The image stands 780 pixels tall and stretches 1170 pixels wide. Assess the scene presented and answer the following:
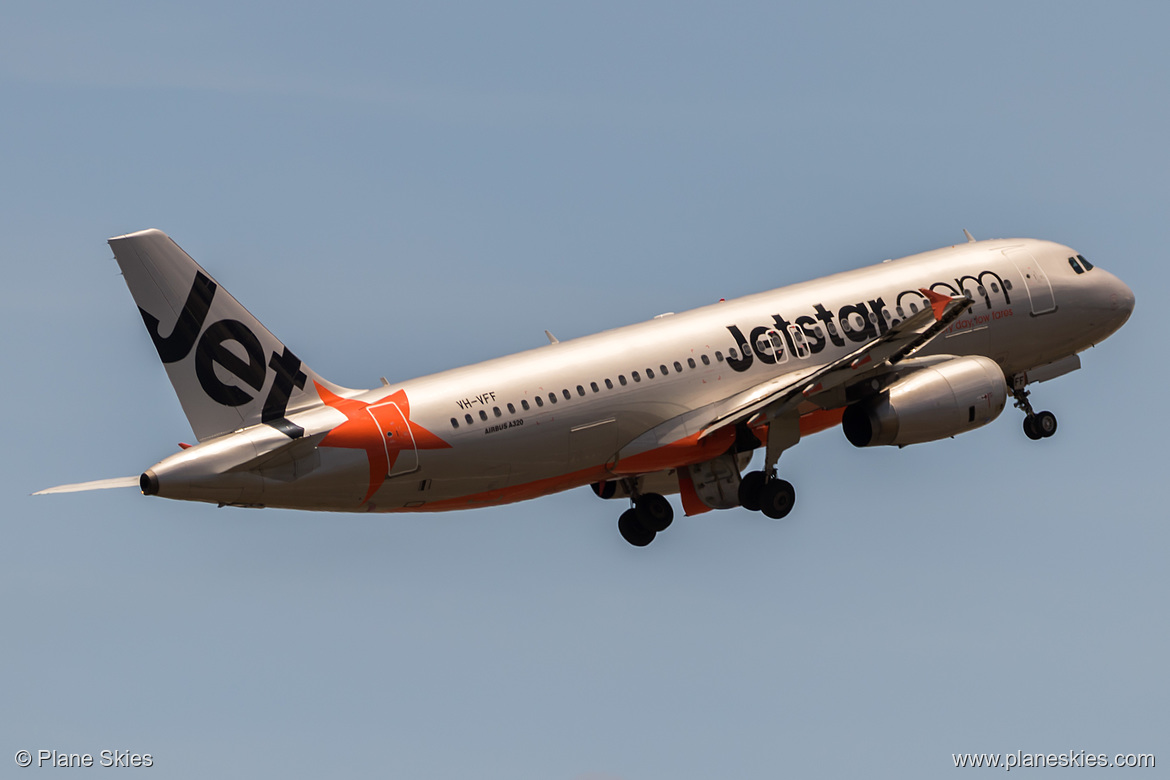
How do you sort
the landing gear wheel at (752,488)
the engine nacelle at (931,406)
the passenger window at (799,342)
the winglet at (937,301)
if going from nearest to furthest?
the winglet at (937,301) < the engine nacelle at (931,406) < the landing gear wheel at (752,488) < the passenger window at (799,342)

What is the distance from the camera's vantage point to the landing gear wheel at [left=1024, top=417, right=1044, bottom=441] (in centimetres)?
6031

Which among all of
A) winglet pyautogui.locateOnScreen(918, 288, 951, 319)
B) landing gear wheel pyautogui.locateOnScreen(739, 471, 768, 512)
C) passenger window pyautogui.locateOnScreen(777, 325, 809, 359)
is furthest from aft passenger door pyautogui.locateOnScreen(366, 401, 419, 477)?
winglet pyautogui.locateOnScreen(918, 288, 951, 319)

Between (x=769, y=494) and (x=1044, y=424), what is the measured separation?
11281mm

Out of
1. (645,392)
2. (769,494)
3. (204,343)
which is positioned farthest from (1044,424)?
(204,343)

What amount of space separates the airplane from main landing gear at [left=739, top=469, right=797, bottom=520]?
48 millimetres

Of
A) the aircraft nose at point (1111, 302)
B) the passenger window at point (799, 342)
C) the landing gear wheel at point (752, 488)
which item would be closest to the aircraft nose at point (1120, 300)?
the aircraft nose at point (1111, 302)

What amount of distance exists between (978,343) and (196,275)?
2237 cm

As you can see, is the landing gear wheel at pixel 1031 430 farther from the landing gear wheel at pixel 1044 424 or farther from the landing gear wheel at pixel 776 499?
the landing gear wheel at pixel 776 499

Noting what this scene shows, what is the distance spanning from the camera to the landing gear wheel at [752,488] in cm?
5369

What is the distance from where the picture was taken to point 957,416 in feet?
174

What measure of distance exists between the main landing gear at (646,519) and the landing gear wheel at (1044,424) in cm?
1162

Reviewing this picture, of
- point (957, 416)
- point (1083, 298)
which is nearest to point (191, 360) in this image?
point (957, 416)

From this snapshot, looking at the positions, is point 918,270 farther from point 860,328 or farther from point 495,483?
point 495,483

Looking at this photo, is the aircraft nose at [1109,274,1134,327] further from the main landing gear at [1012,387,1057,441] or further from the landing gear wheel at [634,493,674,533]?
the landing gear wheel at [634,493,674,533]
